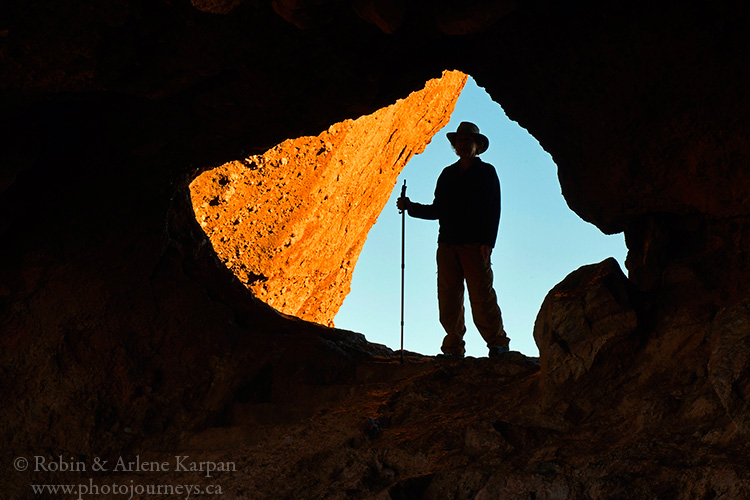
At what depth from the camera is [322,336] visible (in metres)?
6.22

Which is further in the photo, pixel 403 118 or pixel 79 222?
pixel 403 118

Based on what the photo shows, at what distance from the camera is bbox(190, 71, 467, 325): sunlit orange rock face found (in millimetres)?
12961

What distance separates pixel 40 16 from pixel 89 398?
8.17ft

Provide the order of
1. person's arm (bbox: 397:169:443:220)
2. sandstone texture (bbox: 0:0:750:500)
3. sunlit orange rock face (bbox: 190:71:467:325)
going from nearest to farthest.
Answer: sandstone texture (bbox: 0:0:750:500) → person's arm (bbox: 397:169:443:220) → sunlit orange rock face (bbox: 190:71:467:325)

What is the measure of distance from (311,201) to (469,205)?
8224 millimetres

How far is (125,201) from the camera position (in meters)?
5.56

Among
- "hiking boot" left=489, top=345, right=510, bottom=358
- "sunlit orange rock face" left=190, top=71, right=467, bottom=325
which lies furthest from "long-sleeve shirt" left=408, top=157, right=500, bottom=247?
"sunlit orange rock face" left=190, top=71, right=467, bottom=325

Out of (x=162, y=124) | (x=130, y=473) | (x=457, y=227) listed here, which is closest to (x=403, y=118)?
(x=457, y=227)

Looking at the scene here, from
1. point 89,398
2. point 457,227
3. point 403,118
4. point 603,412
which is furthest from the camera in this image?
point 403,118

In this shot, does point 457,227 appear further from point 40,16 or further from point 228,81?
point 40,16

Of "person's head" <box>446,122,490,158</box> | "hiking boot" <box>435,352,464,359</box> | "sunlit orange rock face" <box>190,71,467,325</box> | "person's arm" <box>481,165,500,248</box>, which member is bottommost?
"hiking boot" <box>435,352,464,359</box>

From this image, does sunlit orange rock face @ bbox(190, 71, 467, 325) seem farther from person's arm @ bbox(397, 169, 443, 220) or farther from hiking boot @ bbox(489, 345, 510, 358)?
hiking boot @ bbox(489, 345, 510, 358)

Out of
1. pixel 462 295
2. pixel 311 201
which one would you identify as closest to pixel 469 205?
pixel 462 295

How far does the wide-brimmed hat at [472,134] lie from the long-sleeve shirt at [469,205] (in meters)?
0.19
